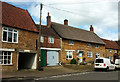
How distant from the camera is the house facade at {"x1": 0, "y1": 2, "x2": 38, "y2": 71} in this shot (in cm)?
1723

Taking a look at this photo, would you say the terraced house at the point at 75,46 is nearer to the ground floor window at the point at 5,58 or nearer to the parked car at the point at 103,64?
the parked car at the point at 103,64

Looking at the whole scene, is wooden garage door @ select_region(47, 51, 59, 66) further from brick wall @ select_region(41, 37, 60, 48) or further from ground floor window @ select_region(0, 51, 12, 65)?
ground floor window @ select_region(0, 51, 12, 65)

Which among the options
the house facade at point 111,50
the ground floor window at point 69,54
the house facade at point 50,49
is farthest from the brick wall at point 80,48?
the house facade at point 111,50

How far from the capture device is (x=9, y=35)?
17812mm

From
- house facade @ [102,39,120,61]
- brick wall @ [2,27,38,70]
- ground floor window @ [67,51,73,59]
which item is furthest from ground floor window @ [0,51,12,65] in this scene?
house facade @ [102,39,120,61]

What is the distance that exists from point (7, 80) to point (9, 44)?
6643 millimetres

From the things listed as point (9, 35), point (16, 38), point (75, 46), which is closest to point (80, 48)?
point (75, 46)

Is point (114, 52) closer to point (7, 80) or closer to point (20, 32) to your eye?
point (20, 32)

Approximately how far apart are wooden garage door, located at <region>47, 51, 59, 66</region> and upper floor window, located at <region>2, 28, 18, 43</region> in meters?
7.47

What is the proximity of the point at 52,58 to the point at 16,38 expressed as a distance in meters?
8.41

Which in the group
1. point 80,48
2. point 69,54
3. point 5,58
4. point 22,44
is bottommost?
point 5,58

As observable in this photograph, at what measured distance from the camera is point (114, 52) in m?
43.7

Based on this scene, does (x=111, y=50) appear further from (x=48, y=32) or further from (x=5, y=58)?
(x=5, y=58)

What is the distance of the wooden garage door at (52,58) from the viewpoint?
24.6 meters
